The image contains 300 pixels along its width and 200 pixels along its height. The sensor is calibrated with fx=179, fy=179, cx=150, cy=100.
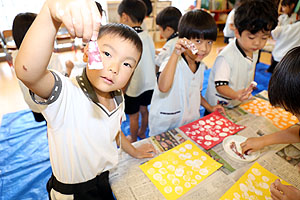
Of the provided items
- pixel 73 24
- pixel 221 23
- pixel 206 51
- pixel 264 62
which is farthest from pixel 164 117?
pixel 221 23

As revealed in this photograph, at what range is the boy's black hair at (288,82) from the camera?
51 centimetres

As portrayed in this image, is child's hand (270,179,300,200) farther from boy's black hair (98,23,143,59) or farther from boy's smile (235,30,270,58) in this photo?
boy's smile (235,30,270,58)

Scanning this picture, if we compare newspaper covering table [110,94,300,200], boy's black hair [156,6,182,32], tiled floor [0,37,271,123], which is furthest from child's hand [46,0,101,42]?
tiled floor [0,37,271,123]

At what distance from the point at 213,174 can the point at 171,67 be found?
53 cm

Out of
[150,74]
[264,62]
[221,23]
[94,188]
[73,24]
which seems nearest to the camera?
[73,24]

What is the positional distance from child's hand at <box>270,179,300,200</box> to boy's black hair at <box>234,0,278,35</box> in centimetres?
86

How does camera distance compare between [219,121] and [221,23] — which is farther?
[221,23]

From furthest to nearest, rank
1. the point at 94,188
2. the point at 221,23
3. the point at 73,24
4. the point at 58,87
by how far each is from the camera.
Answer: the point at 221,23, the point at 94,188, the point at 58,87, the point at 73,24

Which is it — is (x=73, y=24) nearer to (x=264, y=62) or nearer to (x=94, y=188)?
(x=94, y=188)

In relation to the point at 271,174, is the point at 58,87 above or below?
above

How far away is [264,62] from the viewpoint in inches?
137

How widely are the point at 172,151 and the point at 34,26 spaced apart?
24.8 inches

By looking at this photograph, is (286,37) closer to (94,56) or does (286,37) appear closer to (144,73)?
(144,73)

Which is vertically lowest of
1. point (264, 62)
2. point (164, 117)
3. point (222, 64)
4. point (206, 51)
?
A: point (264, 62)
